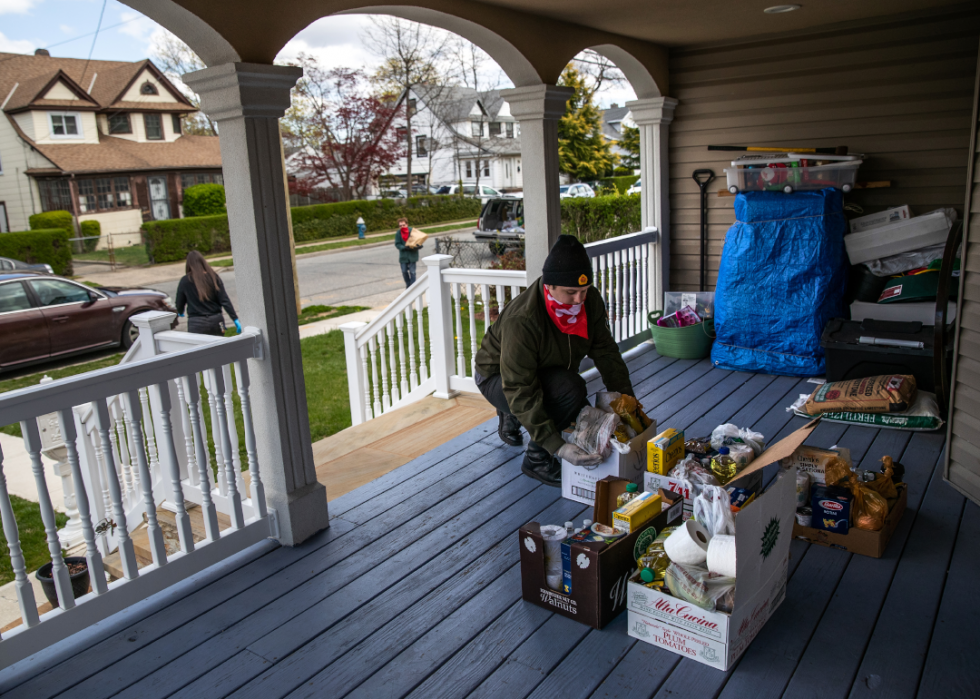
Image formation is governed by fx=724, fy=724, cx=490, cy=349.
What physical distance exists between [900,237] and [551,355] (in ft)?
9.82

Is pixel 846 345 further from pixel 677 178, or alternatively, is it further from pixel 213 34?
pixel 213 34

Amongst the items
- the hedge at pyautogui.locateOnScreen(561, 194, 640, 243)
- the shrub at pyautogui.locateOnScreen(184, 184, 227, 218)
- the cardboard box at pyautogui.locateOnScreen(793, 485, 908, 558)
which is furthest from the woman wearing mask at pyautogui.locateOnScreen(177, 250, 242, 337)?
the shrub at pyautogui.locateOnScreen(184, 184, 227, 218)

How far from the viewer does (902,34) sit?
490 centimetres

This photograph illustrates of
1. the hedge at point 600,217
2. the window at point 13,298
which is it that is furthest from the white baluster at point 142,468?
the hedge at point 600,217

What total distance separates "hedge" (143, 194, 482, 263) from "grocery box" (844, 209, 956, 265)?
Result: 17228 millimetres

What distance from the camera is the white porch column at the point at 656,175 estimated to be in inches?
228

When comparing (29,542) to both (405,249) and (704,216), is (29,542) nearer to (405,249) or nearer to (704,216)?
(704,216)

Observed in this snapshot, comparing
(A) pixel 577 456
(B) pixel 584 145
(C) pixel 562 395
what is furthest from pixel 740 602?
(B) pixel 584 145

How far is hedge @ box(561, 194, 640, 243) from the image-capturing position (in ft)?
33.6

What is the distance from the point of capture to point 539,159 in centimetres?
445

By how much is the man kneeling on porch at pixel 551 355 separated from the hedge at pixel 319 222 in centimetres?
1744

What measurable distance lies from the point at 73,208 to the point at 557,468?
2548 cm

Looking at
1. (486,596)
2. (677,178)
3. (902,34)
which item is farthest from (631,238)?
(486,596)

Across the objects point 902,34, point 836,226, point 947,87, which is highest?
point 902,34
